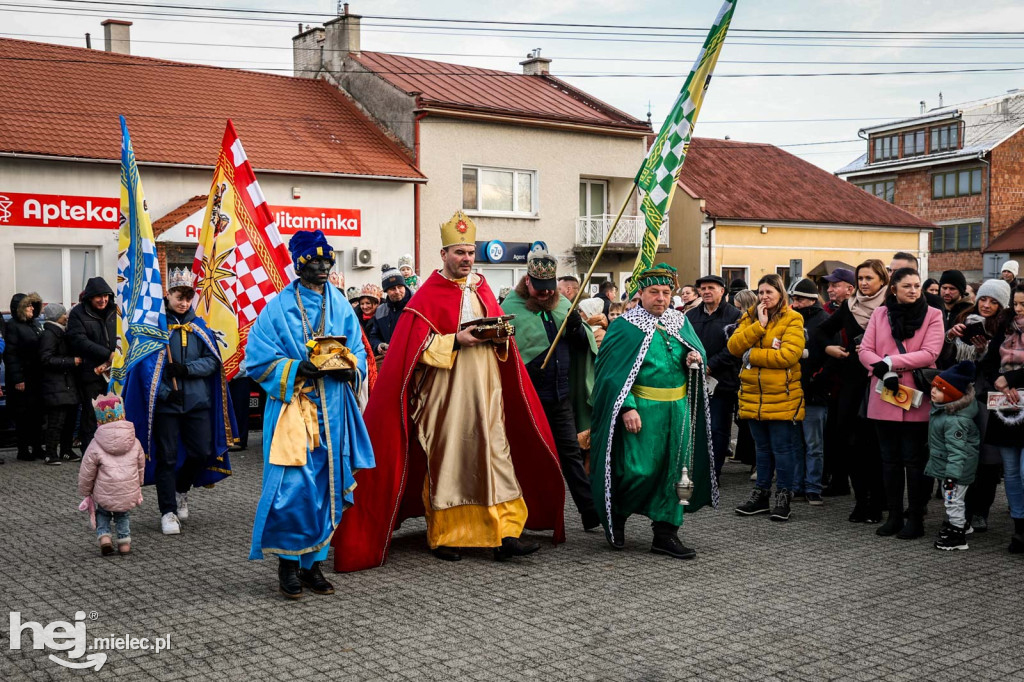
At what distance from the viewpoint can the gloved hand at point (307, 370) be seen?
235 inches

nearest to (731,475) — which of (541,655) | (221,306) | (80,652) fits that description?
(221,306)

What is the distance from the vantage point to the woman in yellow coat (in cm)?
822

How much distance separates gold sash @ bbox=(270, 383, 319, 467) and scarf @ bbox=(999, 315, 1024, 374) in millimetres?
4533

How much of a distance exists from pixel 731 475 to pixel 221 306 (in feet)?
16.6

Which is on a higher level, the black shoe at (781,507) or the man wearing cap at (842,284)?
the man wearing cap at (842,284)

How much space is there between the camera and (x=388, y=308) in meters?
11.3

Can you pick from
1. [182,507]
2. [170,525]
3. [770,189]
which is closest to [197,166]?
[182,507]

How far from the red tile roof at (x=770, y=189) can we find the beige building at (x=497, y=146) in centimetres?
514

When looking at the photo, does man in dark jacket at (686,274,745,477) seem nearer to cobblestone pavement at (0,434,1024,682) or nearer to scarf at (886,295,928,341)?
cobblestone pavement at (0,434,1024,682)

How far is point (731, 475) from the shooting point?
10336mm

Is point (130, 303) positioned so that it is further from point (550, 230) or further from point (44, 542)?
point (550, 230)

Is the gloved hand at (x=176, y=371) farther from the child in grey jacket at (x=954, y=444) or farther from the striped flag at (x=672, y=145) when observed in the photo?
the child in grey jacket at (x=954, y=444)

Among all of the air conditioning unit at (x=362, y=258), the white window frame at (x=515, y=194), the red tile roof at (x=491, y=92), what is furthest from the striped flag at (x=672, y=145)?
the white window frame at (x=515, y=194)

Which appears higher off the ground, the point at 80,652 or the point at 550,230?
the point at 550,230
